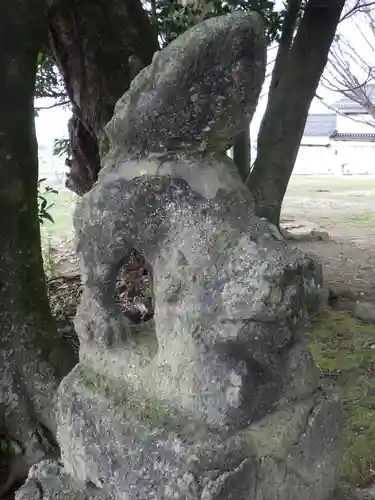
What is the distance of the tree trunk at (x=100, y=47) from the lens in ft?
8.92

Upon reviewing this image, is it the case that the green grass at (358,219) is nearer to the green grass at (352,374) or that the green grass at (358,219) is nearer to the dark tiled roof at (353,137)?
the green grass at (352,374)

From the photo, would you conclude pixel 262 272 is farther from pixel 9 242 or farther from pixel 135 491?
pixel 9 242

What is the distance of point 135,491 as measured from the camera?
→ 4.02 feet

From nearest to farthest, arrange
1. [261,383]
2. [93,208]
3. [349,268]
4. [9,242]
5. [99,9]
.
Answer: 1. [261,383]
2. [93,208]
3. [9,242]
4. [99,9]
5. [349,268]

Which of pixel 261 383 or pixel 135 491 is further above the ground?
pixel 261 383

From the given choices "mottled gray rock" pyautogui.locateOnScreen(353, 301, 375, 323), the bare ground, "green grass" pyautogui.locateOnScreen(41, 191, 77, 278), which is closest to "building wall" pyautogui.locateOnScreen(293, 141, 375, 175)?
the bare ground

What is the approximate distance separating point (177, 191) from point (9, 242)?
1.08 m

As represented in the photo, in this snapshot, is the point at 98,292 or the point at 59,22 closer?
the point at 98,292

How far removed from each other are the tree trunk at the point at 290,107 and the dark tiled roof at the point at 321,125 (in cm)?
1877

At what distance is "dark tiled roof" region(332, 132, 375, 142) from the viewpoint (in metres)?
20.4

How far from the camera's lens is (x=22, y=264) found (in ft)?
7.20

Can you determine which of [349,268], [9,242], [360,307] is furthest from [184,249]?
[349,268]

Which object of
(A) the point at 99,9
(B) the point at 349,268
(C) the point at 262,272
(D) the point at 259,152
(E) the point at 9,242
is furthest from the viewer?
(B) the point at 349,268

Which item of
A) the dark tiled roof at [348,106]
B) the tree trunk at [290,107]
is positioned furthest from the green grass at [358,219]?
the dark tiled roof at [348,106]
